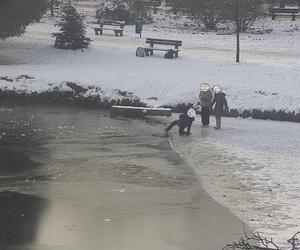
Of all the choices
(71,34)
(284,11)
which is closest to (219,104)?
(71,34)

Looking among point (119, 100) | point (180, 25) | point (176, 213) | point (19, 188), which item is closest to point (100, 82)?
point (119, 100)

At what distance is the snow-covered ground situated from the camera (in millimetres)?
23047

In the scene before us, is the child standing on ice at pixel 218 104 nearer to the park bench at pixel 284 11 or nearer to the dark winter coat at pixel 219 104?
the dark winter coat at pixel 219 104

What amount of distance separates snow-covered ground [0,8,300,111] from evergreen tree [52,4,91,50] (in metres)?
0.52

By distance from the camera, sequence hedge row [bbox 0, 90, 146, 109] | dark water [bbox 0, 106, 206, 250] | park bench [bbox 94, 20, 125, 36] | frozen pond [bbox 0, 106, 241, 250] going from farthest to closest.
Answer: park bench [bbox 94, 20, 125, 36], hedge row [bbox 0, 90, 146, 109], dark water [bbox 0, 106, 206, 250], frozen pond [bbox 0, 106, 241, 250]

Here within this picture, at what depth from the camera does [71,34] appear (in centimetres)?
2955

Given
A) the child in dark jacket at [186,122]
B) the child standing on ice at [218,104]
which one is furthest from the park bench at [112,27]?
the child in dark jacket at [186,122]

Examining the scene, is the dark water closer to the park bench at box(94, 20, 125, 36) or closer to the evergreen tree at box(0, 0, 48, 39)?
the evergreen tree at box(0, 0, 48, 39)

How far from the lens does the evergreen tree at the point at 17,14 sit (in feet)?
87.6

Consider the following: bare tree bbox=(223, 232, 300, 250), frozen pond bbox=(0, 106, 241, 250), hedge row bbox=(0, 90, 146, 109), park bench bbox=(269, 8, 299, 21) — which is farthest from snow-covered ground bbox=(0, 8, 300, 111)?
bare tree bbox=(223, 232, 300, 250)

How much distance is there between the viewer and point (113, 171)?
558 inches

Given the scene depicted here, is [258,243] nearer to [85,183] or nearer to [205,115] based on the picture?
[85,183]

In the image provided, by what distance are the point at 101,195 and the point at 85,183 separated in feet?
2.96

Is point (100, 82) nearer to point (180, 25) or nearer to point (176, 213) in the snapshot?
point (176, 213)
